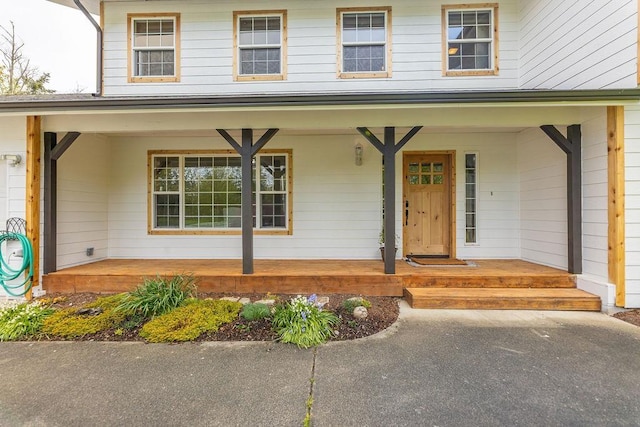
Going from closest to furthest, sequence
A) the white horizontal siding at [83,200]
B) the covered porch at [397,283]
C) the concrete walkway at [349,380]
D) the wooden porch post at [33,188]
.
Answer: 1. the concrete walkway at [349,380]
2. the covered porch at [397,283]
3. the wooden porch post at [33,188]
4. the white horizontal siding at [83,200]

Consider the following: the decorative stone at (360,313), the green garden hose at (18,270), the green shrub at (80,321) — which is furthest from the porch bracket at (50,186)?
the decorative stone at (360,313)

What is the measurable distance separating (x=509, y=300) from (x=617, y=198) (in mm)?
1866

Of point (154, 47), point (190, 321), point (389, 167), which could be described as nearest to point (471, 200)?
point (389, 167)

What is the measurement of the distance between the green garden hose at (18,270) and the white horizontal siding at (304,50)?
3.25 metres

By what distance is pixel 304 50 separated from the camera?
607cm

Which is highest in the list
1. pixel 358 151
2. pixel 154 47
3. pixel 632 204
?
pixel 154 47

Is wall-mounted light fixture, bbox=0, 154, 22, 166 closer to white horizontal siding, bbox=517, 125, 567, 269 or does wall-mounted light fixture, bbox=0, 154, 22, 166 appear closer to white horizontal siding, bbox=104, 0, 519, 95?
white horizontal siding, bbox=104, 0, 519, 95

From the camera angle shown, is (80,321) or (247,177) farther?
(247,177)

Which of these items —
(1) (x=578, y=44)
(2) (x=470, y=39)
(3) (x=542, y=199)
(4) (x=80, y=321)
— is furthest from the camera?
(2) (x=470, y=39)

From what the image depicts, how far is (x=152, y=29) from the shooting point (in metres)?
6.22

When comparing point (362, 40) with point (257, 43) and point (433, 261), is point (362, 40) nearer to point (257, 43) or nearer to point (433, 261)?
point (257, 43)

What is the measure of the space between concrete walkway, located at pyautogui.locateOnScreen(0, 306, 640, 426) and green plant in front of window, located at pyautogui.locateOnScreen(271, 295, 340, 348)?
133mm

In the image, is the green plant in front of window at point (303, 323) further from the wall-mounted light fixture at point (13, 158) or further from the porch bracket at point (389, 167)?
the wall-mounted light fixture at point (13, 158)

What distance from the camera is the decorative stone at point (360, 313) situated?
3.75 metres
